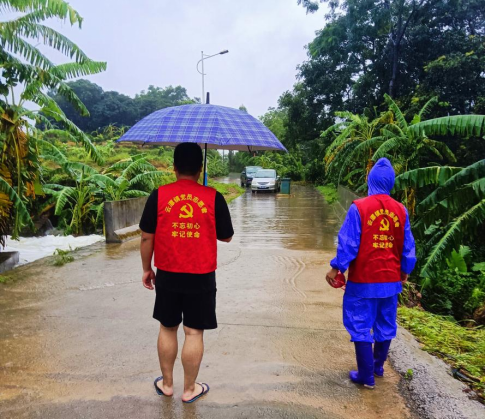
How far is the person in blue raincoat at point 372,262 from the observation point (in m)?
3.15

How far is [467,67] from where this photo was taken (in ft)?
55.8

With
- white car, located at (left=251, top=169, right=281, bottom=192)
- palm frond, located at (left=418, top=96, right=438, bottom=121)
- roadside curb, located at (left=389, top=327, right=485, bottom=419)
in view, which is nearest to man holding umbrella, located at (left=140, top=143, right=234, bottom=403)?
roadside curb, located at (left=389, top=327, right=485, bottom=419)

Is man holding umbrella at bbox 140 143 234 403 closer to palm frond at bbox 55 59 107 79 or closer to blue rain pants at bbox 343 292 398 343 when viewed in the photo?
blue rain pants at bbox 343 292 398 343

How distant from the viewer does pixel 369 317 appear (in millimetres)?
3191

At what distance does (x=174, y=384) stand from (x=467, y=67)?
18.0m

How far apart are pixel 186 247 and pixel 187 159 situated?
1.95 ft

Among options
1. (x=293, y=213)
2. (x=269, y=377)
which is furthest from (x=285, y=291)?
(x=293, y=213)

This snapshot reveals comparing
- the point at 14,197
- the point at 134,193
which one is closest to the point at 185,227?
the point at 14,197

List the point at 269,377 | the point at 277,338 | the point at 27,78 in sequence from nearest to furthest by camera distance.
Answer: the point at 269,377 → the point at 277,338 → the point at 27,78

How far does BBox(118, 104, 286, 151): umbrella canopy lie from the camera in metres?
3.26

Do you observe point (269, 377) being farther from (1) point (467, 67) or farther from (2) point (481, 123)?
(1) point (467, 67)

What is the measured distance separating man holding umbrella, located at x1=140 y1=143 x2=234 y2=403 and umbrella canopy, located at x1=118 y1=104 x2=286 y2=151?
0.36 m

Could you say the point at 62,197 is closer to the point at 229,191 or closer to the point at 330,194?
the point at 330,194

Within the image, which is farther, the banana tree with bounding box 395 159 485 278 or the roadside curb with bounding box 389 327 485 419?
the banana tree with bounding box 395 159 485 278
